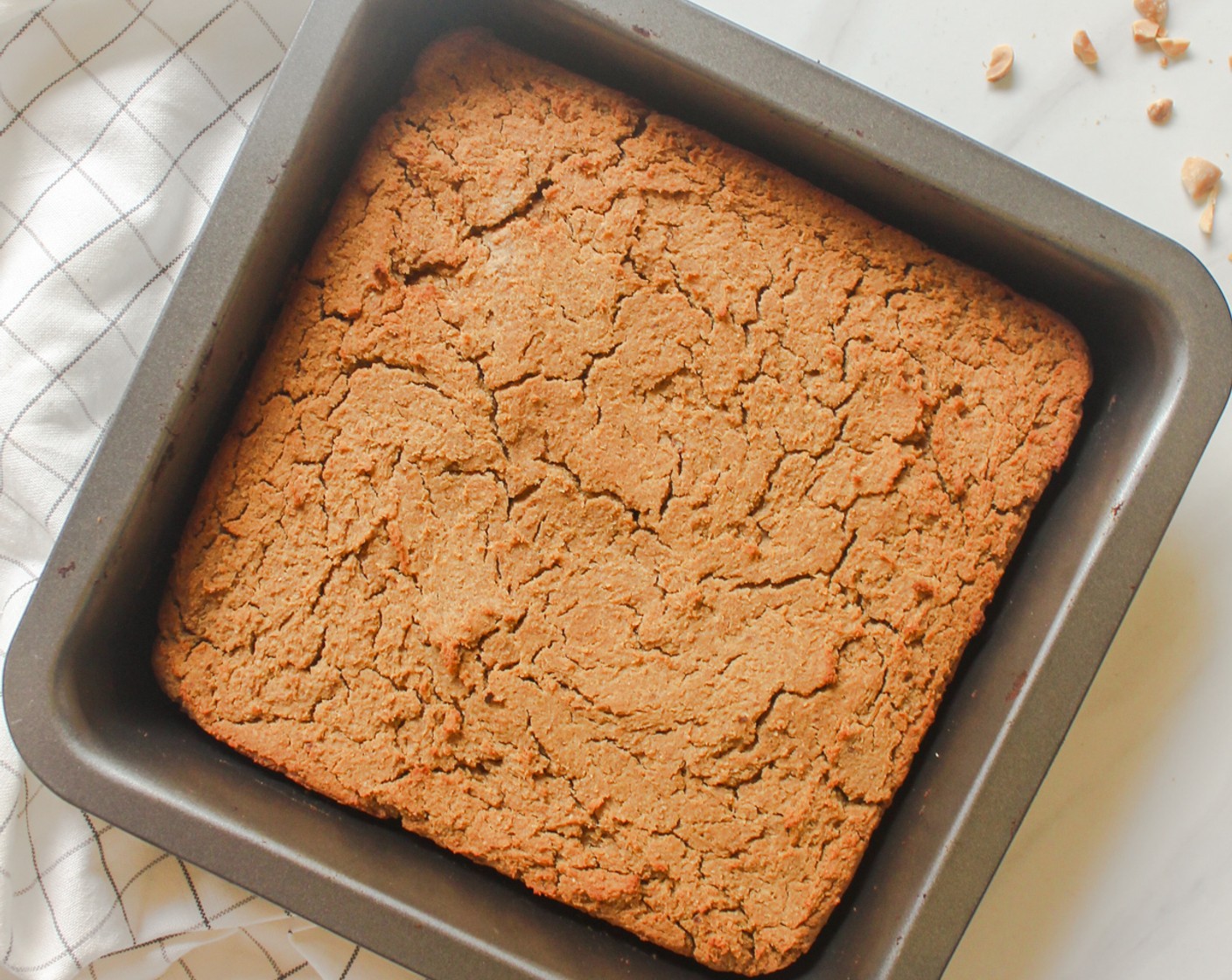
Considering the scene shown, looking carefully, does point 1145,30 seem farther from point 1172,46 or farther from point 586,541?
point 586,541

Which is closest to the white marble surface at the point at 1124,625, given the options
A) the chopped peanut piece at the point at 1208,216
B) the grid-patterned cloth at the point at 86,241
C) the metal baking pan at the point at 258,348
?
the chopped peanut piece at the point at 1208,216

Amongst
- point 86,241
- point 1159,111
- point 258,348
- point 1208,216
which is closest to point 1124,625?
point 1208,216

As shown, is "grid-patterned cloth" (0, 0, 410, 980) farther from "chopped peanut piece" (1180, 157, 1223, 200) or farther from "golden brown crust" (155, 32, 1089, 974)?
"chopped peanut piece" (1180, 157, 1223, 200)

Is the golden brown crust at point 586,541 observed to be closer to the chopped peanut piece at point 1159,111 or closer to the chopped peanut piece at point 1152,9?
the chopped peanut piece at point 1159,111

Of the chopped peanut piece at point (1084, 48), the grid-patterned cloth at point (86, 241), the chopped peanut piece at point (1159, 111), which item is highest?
the chopped peanut piece at point (1084, 48)

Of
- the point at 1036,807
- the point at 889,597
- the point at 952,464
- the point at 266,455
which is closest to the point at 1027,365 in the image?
the point at 952,464

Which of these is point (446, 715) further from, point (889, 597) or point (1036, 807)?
point (1036, 807)

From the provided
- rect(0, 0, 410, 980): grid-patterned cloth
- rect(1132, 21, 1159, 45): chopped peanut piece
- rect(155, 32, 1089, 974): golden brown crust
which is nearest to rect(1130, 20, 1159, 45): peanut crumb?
rect(1132, 21, 1159, 45): chopped peanut piece

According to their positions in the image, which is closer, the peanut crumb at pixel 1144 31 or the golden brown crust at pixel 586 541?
the golden brown crust at pixel 586 541
